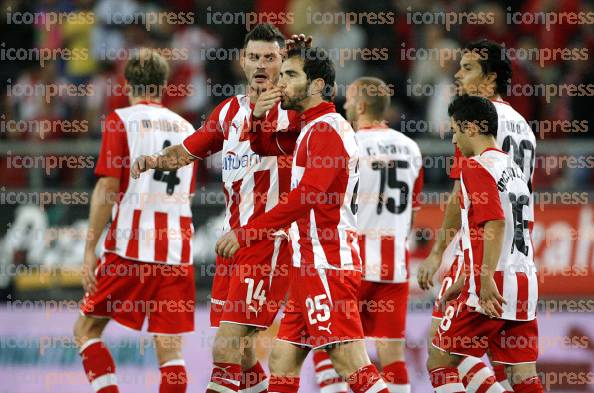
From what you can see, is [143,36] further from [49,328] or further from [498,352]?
[498,352]

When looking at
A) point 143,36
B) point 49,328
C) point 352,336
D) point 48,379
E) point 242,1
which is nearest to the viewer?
point 352,336

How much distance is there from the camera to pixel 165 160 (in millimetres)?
6656

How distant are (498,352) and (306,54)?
205 centimetres

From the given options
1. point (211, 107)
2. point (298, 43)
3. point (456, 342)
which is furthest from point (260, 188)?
point (211, 107)

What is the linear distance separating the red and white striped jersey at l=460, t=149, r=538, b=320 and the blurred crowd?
23.1 ft

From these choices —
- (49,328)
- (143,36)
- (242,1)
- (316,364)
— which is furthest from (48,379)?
(242,1)

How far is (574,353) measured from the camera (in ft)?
30.5

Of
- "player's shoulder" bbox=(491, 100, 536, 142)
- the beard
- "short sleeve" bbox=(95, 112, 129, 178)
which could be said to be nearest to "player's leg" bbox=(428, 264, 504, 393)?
"player's shoulder" bbox=(491, 100, 536, 142)

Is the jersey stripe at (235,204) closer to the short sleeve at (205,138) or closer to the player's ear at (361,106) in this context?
the short sleeve at (205,138)

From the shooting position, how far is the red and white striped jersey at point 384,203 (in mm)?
7934

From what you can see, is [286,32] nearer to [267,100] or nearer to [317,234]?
[267,100]

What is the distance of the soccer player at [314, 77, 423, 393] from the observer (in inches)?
310

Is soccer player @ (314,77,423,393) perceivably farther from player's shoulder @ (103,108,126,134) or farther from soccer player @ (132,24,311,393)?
player's shoulder @ (103,108,126,134)

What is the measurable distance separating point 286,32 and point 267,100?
9034 millimetres
